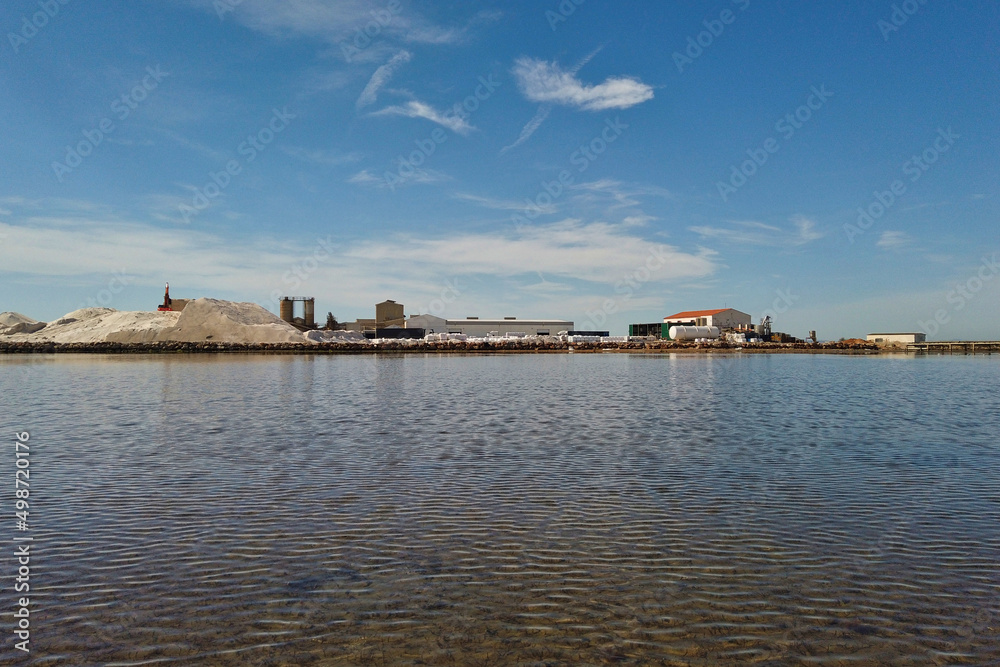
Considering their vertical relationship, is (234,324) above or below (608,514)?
above

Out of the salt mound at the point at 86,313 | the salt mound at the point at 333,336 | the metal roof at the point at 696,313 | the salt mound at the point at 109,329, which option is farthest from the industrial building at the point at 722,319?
the salt mound at the point at 86,313

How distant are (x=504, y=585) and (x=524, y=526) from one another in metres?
2.32

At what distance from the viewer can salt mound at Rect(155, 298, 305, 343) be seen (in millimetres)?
108500

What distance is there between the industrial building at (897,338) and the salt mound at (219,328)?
395ft

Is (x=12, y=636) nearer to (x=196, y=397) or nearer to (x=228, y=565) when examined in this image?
(x=228, y=565)

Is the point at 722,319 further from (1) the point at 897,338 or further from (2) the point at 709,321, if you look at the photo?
(1) the point at 897,338

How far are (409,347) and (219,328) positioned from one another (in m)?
33.5

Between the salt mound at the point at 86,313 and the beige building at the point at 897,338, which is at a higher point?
the salt mound at the point at 86,313

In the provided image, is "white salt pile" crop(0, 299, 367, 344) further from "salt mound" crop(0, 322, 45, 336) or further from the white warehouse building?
the white warehouse building

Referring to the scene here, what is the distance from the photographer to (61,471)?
13.1 metres

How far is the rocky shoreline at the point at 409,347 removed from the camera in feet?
338

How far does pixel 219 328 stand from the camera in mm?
109938

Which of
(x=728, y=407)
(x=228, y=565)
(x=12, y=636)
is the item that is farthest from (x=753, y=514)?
(x=728, y=407)

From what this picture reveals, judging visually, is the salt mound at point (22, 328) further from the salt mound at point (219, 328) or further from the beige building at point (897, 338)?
the beige building at point (897, 338)
